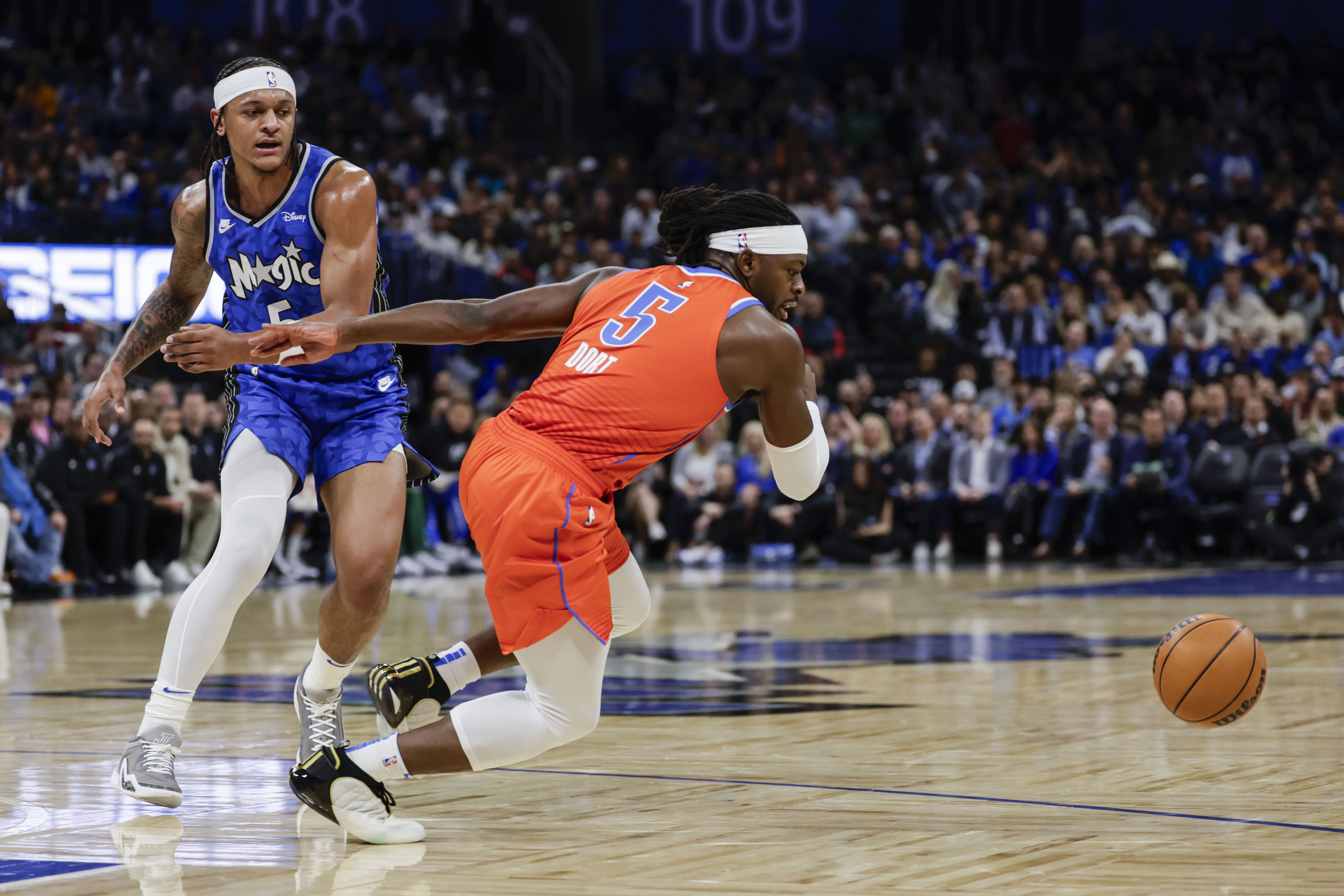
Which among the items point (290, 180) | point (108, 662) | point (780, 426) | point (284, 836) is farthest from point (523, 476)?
point (108, 662)

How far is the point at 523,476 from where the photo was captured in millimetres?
3803

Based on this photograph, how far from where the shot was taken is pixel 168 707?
173 inches

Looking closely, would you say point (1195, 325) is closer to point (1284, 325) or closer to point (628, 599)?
point (1284, 325)

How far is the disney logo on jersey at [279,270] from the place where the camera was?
4652 millimetres

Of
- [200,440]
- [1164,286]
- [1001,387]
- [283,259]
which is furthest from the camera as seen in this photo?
[1164,286]

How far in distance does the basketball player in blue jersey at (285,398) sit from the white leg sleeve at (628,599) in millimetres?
612

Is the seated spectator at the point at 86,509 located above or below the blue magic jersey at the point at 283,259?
below

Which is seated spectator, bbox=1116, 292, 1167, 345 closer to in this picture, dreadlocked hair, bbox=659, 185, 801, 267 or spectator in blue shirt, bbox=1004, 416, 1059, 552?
spectator in blue shirt, bbox=1004, 416, 1059, 552

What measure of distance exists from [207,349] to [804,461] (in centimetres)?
138

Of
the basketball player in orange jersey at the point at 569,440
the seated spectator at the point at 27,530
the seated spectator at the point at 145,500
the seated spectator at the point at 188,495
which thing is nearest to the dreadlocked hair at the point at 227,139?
the basketball player in orange jersey at the point at 569,440

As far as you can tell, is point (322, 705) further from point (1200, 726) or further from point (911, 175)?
point (911, 175)

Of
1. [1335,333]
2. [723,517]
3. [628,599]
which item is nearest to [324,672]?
[628,599]

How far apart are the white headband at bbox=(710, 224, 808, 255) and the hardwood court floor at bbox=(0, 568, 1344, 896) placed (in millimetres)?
1376

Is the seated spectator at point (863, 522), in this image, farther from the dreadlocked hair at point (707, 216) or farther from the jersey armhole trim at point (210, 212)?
the dreadlocked hair at point (707, 216)
